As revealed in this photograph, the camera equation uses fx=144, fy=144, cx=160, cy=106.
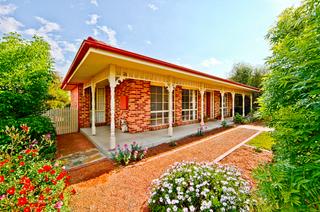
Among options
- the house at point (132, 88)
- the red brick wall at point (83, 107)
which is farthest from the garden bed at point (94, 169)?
the red brick wall at point (83, 107)

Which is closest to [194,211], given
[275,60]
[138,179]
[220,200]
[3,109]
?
[220,200]

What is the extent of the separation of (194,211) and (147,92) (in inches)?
235

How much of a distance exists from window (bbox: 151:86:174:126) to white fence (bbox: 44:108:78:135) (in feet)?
16.6

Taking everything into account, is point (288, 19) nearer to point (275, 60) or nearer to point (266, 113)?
point (275, 60)

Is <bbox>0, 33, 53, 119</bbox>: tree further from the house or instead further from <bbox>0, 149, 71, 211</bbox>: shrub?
<bbox>0, 149, 71, 211</bbox>: shrub

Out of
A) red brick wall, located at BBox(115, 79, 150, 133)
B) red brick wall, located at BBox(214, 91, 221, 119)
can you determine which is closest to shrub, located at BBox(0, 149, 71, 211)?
red brick wall, located at BBox(115, 79, 150, 133)

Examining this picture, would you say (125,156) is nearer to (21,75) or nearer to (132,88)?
(132,88)

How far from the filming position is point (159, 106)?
8141 millimetres

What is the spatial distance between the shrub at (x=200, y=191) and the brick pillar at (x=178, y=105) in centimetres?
652

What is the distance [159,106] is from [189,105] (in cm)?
293

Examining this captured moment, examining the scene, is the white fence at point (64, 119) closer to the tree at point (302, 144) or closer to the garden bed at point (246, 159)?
the garden bed at point (246, 159)

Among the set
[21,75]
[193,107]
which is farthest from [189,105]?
[21,75]

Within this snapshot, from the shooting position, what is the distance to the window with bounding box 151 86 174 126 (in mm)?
7840

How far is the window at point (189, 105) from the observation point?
9766 millimetres
